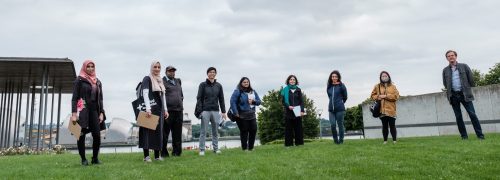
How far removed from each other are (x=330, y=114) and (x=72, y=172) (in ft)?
21.3

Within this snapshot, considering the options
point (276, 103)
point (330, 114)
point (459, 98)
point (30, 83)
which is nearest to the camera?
point (459, 98)

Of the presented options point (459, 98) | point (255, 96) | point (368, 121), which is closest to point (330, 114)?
point (255, 96)

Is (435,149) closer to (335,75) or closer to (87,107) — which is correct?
(335,75)

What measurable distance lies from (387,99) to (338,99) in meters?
1.18

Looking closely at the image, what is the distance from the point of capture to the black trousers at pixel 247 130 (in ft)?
33.9

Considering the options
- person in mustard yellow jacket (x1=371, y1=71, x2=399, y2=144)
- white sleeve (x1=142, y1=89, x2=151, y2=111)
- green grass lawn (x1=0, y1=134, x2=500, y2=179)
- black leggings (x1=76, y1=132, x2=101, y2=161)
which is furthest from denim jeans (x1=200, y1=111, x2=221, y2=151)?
person in mustard yellow jacket (x1=371, y1=71, x2=399, y2=144)

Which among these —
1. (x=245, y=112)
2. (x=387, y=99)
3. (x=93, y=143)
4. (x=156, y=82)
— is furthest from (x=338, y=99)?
(x=93, y=143)

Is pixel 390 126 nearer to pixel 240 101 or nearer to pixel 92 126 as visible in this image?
pixel 240 101

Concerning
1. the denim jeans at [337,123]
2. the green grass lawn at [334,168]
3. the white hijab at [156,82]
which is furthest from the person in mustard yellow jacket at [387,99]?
the white hijab at [156,82]

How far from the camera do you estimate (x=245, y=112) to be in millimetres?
10359

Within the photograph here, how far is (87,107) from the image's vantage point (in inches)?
A: 304

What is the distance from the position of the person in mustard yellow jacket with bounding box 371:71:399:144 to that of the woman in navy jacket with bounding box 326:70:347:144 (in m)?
0.77

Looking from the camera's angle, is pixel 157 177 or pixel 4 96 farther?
pixel 4 96

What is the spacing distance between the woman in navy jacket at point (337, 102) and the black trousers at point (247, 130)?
2059 millimetres
